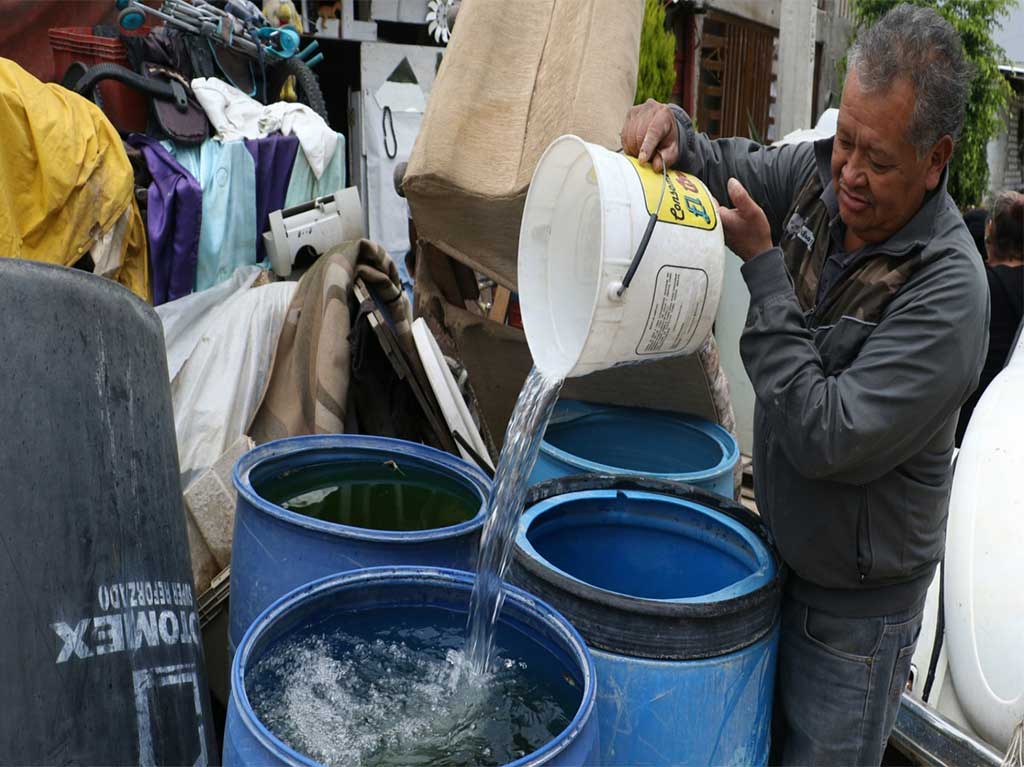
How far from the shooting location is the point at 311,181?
470 cm

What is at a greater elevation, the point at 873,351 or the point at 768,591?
the point at 873,351

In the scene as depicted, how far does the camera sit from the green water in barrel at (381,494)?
7.71 feet

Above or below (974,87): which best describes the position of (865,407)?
below

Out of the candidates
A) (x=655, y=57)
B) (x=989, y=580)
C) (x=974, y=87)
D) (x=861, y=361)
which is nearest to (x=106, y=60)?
(x=861, y=361)

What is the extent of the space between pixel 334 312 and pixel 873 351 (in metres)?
1.97

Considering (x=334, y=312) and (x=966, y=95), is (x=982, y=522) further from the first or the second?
(x=334, y=312)

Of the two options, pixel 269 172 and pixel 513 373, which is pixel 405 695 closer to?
pixel 513 373

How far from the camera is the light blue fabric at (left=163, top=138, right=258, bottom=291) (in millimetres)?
3934

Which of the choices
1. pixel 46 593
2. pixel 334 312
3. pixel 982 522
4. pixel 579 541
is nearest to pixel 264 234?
pixel 334 312

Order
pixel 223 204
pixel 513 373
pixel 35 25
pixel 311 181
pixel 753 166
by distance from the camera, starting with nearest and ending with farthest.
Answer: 1. pixel 753 166
2. pixel 513 373
3. pixel 223 204
4. pixel 311 181
5. pixel 35 25

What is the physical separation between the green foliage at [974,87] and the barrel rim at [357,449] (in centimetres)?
1142

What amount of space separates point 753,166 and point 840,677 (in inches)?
46.9

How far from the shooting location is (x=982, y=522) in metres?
3.00

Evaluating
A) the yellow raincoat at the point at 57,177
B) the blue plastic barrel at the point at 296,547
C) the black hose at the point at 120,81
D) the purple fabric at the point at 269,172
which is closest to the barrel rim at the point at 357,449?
the blue plastic barrel at the point at 296,547
